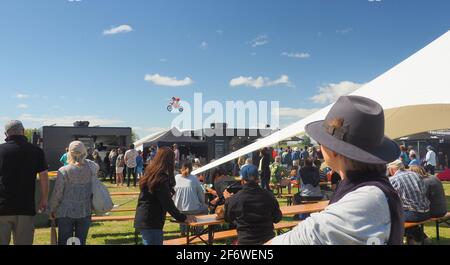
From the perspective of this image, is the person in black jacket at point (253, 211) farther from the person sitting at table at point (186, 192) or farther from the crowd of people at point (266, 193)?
the person sitting at table at point (186, 192)

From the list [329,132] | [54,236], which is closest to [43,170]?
[54,236]

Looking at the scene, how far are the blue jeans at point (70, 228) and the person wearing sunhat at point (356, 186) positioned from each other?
3.79 meters

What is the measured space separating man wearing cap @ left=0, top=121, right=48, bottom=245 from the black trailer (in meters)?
14.5

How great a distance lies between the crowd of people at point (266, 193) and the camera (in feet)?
3.42

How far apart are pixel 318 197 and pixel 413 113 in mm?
3082

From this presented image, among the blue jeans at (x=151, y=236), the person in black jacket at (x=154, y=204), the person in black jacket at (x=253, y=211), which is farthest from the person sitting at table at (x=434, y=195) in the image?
the blue jeans at (x=151, y=236)

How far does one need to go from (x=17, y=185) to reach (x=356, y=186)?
386 cm

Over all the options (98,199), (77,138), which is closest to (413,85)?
(98,199)

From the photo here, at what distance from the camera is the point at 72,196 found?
4340mm

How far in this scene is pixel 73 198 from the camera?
434 centimetres

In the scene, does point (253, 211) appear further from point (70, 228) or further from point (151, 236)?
point (70, 228)

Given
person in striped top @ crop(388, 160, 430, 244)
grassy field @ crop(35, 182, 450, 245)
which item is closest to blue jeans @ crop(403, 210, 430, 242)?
person in striped top @ crop(388, 160, 430, 244)

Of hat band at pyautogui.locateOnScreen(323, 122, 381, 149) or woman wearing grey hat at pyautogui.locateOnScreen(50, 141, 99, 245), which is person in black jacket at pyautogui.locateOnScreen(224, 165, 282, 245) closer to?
woman wearing grey hat at pyautogui.locateOnScreen(50, 141, 99, 245)

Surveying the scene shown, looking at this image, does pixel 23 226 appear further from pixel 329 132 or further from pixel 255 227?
pixel 329 132
